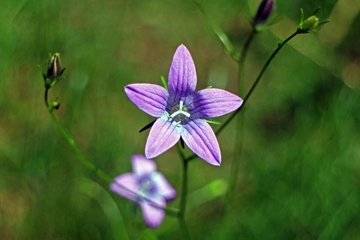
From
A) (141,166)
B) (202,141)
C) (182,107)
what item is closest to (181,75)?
(182,107)

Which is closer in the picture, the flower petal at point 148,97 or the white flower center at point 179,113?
the flower petal at point 148,97

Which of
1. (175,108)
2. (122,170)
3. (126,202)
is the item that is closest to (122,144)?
(122,170)

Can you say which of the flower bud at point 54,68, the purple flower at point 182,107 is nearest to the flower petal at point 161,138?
the purple flower at point 182,107

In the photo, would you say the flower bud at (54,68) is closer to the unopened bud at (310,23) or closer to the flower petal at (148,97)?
the flower petal at (148,97)

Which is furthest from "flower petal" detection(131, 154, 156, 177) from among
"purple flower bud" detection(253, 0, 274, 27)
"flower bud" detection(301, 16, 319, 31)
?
"flower bud" detection(301, 16, 319, 31)

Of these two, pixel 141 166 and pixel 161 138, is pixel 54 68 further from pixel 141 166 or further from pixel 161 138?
pixel 141 166

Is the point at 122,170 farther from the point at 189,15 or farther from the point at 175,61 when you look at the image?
the point at 175,61
